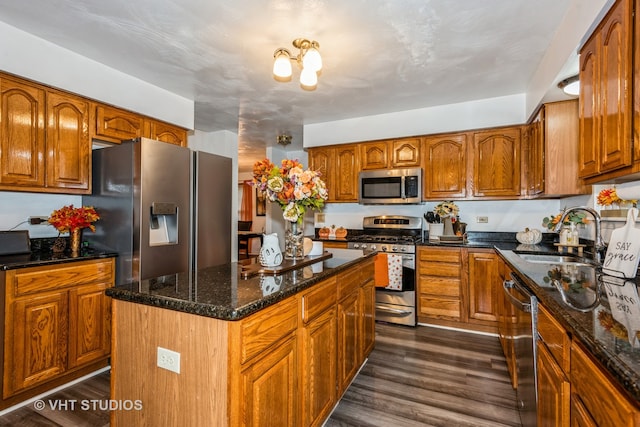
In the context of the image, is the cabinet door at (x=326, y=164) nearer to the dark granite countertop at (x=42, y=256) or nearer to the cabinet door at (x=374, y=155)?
the cabinet door at (x=374, y=155)

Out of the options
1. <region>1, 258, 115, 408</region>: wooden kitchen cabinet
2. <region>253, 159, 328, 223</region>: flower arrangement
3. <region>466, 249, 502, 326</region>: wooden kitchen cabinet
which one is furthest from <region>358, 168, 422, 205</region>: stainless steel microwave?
<region>1, 258, 115, 408</region>: wooden kitchen cabinet

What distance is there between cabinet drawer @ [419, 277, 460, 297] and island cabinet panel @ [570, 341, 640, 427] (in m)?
2.41

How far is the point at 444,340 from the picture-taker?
309 cm

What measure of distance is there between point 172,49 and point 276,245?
1768 mm

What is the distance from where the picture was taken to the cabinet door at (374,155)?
12.9 ft

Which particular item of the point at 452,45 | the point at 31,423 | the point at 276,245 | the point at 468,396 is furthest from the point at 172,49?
the point at 468,396

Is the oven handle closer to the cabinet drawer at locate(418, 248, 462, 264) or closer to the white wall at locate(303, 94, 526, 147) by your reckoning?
the cabinet drawer at locate(418, 248, 462, 264)

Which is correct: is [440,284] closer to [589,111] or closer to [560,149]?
[560,149]

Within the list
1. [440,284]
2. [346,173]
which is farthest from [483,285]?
[346,173]

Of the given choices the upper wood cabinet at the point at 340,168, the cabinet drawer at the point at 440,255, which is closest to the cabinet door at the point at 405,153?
the upper wood cabinet at the point at 340,168

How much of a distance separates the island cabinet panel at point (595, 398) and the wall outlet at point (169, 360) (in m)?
1.30

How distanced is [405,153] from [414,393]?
261 centimetres

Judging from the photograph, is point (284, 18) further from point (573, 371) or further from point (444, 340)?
point (444, 340)

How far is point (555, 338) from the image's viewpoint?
3.83 feet
